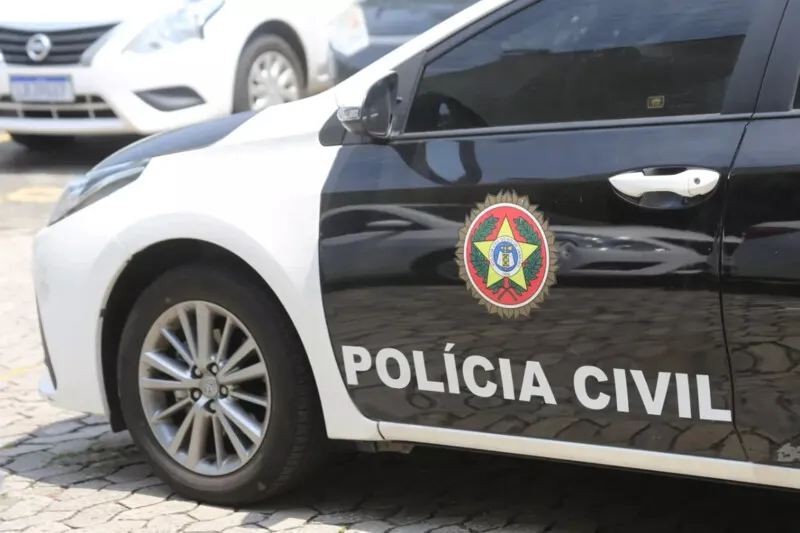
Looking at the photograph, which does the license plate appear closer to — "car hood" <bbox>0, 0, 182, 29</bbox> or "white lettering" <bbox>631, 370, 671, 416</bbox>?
"car hood" <bbox>0, 0, 182, 29</bbox>

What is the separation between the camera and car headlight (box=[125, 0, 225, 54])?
8664mm

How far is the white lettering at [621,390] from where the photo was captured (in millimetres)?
2928

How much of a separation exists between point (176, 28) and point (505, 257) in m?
6.33

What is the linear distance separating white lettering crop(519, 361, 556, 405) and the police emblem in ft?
0.46

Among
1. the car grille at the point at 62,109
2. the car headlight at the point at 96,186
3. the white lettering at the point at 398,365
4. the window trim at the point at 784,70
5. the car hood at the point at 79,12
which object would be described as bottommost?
the white lettering at the point at 398,365

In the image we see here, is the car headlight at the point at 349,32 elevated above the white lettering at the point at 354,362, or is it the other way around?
the car headlight at the point at 349,32

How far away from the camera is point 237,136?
11.6 ft

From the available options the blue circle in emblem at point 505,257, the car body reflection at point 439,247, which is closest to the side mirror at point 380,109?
the car body reflection at point 439,247

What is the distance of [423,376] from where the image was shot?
3215 millimetres

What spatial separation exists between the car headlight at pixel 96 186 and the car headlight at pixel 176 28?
4926 mm

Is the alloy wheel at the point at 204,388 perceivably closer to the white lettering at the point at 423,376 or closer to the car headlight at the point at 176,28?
the white lettering at the point at 423,376

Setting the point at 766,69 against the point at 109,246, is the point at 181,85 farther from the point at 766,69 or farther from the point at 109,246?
the point at 766,69

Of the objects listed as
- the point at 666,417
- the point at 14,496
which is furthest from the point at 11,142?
the point at 666,417

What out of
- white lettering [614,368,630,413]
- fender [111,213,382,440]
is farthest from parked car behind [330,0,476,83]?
white lettering [614,368,630,413]
